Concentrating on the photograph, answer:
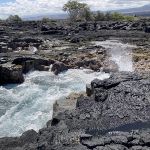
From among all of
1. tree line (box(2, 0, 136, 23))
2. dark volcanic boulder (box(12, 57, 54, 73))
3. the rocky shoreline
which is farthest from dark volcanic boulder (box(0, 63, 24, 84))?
tree line (box(2, 0, 136, 23))

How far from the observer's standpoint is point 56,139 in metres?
20.1

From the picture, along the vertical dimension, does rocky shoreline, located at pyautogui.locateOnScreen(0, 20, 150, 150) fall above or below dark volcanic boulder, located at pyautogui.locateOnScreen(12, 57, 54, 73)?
above

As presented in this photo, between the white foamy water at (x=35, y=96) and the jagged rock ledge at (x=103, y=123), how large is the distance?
9.32ft

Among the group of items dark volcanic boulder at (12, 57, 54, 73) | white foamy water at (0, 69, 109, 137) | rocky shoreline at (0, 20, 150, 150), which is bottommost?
white foamy water at (0, 69, 109, 137)

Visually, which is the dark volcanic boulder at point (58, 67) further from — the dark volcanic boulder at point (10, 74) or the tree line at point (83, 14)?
the tree line at point (83, 14)

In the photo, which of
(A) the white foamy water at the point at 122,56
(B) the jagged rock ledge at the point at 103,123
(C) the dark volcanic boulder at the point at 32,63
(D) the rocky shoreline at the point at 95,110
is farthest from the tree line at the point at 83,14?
(B) the jagged rock ledge at the point at 103,123

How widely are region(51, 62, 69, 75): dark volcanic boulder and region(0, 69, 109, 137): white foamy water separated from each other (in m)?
0.75

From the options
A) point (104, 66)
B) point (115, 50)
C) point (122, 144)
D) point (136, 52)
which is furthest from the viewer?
point (115, 50)

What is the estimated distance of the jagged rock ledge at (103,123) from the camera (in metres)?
19.4

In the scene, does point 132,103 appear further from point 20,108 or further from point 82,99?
point 20,108

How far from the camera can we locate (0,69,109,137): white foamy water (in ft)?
90.1

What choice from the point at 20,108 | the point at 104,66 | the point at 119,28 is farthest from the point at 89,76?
the point at 119,28

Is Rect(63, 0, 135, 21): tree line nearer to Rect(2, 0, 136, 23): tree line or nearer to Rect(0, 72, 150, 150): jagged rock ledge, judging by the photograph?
Rect(2, 0, 136, 23): tree line

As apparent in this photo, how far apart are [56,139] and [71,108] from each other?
23.6ft
